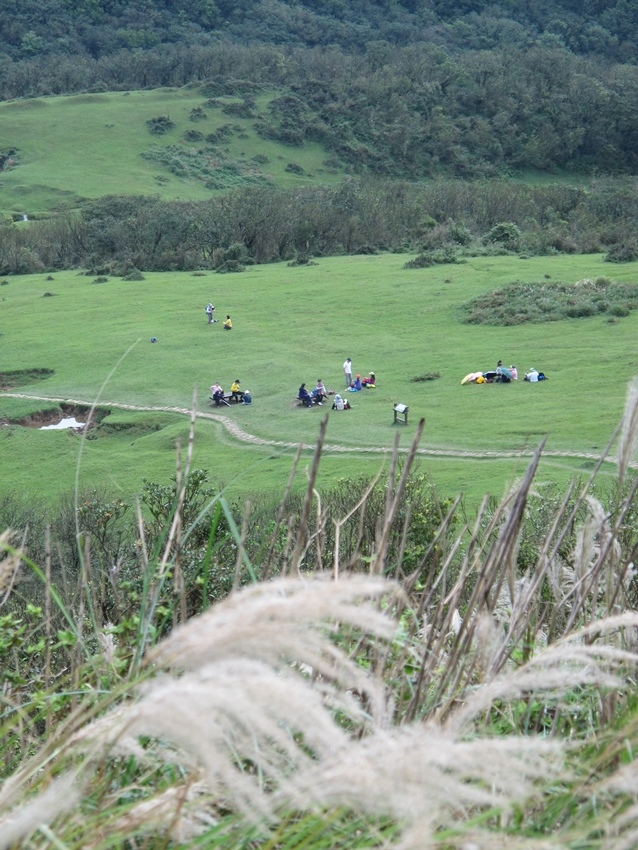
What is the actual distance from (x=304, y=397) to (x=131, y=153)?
8194 centimetres

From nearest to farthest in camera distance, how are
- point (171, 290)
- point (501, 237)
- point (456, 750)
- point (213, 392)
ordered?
point (456, 750)
point (213, 392)
point (171, 290)
point (501, 237)

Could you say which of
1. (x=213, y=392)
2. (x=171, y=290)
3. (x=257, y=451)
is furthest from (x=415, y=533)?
(x=171, y=290)

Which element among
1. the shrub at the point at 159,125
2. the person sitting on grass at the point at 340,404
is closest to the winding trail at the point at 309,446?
the person sitting on grass at the point at 340,404

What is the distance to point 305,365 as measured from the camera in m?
40.6

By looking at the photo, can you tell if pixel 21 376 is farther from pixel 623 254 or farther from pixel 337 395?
pixel 623 254

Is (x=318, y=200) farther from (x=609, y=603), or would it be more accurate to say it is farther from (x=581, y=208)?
(x=609, y=603)

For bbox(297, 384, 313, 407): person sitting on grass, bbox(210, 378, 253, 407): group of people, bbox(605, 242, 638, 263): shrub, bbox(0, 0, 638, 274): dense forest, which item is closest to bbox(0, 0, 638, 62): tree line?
bbox(0, 0, 638, 274): dense forest

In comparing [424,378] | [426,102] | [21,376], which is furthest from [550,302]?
[426,102]

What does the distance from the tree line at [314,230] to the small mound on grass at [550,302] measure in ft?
33.8

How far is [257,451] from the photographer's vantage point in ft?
104

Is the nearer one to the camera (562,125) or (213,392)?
(213,392)

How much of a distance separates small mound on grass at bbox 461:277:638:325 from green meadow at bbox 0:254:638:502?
0.88 metres

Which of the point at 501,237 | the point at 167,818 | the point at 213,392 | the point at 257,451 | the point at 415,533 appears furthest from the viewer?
the point at 501,237

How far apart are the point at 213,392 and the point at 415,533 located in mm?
20822
